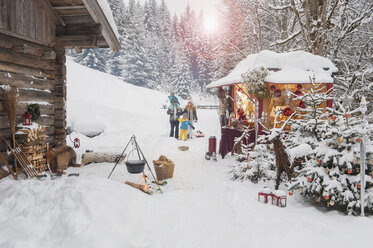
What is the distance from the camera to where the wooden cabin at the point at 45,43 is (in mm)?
5961

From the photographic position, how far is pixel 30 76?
267 inches

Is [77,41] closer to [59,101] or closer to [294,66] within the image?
[59,101]

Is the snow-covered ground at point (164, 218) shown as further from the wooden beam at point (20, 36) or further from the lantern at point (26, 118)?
the wooden beam at point (20, 36)

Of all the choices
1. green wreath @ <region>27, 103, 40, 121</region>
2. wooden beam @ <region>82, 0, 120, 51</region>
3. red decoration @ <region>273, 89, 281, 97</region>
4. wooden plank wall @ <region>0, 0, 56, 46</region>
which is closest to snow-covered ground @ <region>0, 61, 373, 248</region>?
green wreath @ <region>27, 103, 40, 121</region>

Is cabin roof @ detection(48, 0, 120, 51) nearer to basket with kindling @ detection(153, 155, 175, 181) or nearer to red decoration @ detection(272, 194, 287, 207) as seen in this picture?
basket with kindling @ detection(153, 155, 175, 181)

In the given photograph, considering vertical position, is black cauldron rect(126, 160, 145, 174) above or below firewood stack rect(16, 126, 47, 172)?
below

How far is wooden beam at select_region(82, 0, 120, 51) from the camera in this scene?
6287 millimetres

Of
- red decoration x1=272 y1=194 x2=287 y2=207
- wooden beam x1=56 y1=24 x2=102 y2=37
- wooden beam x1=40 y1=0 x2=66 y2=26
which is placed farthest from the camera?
wooden beam x1=56 y1=24 x2=102 y2=37

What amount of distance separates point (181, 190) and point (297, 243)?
2998mm

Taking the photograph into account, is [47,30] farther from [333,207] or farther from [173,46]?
[173,46]

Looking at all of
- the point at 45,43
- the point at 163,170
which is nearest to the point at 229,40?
the point at 45,43

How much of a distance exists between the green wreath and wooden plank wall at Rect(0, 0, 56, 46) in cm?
169

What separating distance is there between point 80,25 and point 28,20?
4.75 feet

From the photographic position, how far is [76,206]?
406cm
